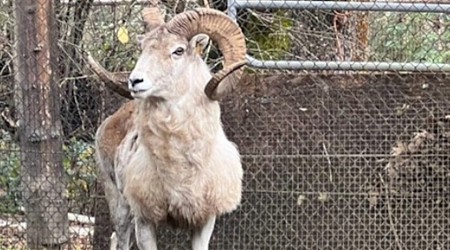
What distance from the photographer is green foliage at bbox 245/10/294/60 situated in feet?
30.8

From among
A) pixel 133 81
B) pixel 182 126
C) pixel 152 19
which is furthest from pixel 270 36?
pixel 133 81

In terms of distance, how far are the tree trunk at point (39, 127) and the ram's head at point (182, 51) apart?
6.11ft

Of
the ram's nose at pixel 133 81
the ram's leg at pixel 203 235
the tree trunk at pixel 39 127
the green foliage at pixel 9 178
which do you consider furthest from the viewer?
the green foliage at pixel 9 178

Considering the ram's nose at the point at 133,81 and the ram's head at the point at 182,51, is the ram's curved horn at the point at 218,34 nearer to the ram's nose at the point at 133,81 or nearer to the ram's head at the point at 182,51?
the ram's head at the point at 182,51

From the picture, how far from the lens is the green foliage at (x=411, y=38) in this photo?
921 cm

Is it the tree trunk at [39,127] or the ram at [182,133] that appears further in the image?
the tree trunk at [39,127]

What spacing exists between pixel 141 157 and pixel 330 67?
180 centimetres

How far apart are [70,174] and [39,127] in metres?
0.82

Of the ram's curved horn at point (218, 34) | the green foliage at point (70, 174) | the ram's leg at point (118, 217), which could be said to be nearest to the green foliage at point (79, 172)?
the green foliage at point (70, 174)

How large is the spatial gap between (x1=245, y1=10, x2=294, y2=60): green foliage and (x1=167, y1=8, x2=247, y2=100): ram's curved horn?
6.31ft

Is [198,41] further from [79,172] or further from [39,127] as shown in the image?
[79,172]

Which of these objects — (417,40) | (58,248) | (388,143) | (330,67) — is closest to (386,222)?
(388,143)

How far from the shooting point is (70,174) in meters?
9.62

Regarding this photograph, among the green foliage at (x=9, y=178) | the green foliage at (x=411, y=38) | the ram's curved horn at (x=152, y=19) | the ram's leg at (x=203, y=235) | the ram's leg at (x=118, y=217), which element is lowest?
the ram's leg at (x=203, y=235)
